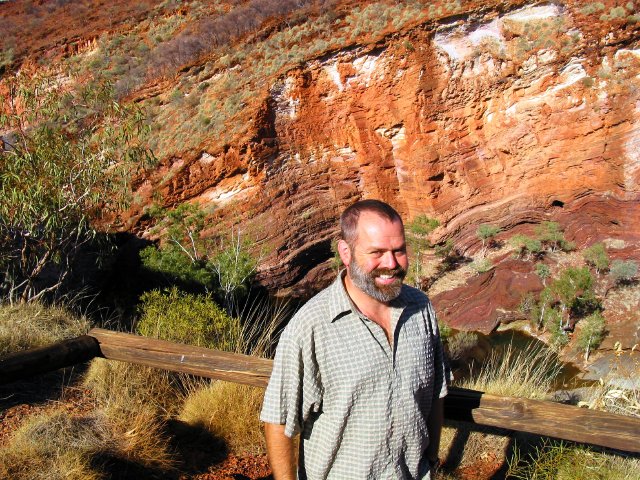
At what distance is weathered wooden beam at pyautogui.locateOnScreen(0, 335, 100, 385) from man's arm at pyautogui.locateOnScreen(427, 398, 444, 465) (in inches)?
72.4

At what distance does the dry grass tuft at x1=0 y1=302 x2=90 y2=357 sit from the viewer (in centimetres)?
454

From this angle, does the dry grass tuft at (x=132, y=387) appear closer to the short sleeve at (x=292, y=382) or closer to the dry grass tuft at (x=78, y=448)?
the dry grass tuft at (x=78, y=448)

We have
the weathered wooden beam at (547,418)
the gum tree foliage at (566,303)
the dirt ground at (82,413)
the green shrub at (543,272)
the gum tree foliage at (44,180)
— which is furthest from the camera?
the green shrub at (543,272)

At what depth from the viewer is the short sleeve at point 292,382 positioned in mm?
1945

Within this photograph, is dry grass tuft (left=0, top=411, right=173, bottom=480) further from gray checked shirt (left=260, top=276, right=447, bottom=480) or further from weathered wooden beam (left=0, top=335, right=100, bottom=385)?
gray checked shirt (left=260, top=276, right=447, bottom=480)

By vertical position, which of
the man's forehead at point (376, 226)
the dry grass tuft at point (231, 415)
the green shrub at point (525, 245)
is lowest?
the green shrub at point (525, 245)

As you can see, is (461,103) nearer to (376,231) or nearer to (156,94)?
(156,94)

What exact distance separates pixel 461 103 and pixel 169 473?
53.0 ft

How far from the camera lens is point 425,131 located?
17.7m

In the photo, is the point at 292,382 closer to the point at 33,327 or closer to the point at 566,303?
the point at 33,327

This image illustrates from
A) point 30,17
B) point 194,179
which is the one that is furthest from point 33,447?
point 30,17

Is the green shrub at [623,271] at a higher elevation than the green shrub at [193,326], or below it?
below

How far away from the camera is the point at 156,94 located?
19516mm

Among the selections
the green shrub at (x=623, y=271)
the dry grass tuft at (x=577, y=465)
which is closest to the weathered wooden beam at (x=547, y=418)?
the dry grass tuft at (x=577, y=465)
